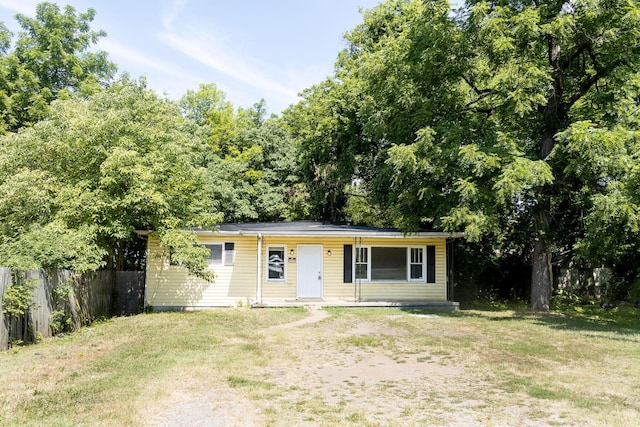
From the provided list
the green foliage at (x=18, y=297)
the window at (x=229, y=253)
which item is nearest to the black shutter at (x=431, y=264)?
the window at (x=229, y=253)

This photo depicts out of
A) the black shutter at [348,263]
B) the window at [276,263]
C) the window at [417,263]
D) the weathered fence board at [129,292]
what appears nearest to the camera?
the weathered fence board at [129,292]

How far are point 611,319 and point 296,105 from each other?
70.3ft

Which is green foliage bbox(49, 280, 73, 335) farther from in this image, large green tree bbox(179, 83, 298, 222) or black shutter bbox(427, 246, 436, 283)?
large green tree bbox(179, 83, 298, 222)

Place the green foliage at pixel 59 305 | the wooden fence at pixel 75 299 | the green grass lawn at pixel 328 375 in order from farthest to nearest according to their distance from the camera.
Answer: the green foliage at pixel 59 305 → the wooden fence at pixel 75 299 → the green grass lawn at pixel 328 375

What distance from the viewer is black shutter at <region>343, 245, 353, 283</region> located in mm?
16938

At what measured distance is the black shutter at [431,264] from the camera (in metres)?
17.3

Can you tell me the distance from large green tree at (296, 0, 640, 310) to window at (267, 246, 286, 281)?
438cm

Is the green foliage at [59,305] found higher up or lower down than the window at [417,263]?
lower down

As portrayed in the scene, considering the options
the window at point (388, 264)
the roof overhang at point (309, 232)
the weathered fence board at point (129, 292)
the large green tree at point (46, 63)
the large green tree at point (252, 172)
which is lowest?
the weathered fence board at point (129, 292)

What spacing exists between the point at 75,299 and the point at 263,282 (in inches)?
250

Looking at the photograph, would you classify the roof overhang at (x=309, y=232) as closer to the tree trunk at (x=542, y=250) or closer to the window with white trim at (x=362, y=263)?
the window with white trim at (x=362, y=263)

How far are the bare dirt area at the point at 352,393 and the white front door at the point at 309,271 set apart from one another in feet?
22.8

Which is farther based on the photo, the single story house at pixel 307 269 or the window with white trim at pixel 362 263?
the window with white trim at pixel 362 263

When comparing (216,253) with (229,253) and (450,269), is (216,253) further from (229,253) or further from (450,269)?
(450,269)
